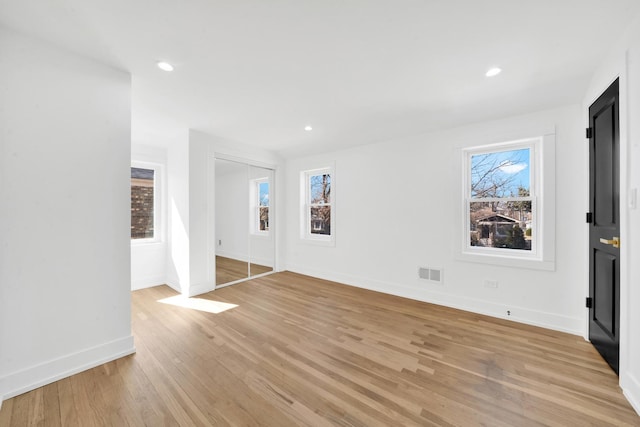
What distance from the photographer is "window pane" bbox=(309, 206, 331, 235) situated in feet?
16.0

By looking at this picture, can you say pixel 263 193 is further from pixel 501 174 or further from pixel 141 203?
pixel 501 174

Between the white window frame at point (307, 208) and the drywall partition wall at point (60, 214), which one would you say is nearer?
the drywall partition wall at point (60, 214)

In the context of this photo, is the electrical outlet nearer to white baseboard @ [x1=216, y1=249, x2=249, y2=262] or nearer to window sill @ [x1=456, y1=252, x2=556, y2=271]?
window sill @ [x1=456, y1=252, x2=556, y2=271]

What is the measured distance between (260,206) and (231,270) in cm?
131

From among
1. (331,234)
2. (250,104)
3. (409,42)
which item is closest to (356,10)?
(409,42)

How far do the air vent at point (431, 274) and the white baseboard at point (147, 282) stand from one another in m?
4.32

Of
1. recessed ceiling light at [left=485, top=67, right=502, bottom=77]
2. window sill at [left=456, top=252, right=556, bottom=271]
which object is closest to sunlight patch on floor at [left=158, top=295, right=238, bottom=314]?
window sill at [left=456, top=252, right=556, bottom=271]

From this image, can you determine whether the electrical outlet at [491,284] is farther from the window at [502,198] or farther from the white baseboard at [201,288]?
the white baseboard at [201,288]

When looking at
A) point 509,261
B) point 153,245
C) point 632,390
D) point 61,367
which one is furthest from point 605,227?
point 153,245

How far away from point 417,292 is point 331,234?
1768 mm

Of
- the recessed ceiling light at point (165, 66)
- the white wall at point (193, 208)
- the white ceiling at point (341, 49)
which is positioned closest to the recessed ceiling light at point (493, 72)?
the white ceiling at point (341, 49)

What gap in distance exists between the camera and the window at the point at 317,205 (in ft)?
15.9

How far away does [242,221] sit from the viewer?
181 inches

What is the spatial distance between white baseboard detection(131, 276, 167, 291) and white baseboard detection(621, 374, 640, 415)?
5533mm
